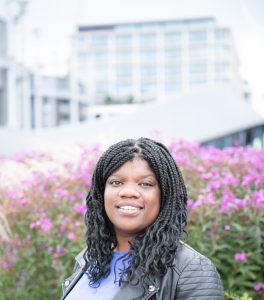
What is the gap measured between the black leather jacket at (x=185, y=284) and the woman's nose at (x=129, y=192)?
20 cm

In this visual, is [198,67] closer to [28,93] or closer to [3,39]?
[28,93]

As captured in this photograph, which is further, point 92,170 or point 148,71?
point 148,71

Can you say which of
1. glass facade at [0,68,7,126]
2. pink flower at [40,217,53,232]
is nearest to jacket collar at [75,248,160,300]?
pink flower at [40,217,53,232]

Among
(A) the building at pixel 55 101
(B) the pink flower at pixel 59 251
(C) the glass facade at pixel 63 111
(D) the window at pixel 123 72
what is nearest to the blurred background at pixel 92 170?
(B) the pink flower at pixel 59 251

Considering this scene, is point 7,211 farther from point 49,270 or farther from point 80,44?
point 80,44

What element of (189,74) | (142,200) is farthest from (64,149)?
(189,74)

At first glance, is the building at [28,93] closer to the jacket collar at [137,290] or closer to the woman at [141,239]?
the woman at [141,239]

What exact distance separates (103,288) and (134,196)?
Result: 0.27m

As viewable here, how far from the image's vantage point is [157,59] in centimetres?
8906

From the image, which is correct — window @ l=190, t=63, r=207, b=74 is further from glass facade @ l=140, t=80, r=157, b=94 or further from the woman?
the woman

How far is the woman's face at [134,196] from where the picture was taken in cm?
166

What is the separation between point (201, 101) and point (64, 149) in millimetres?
6832

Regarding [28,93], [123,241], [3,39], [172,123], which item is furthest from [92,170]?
[28,93]

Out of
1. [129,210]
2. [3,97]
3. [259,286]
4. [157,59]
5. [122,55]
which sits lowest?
[259,286]
